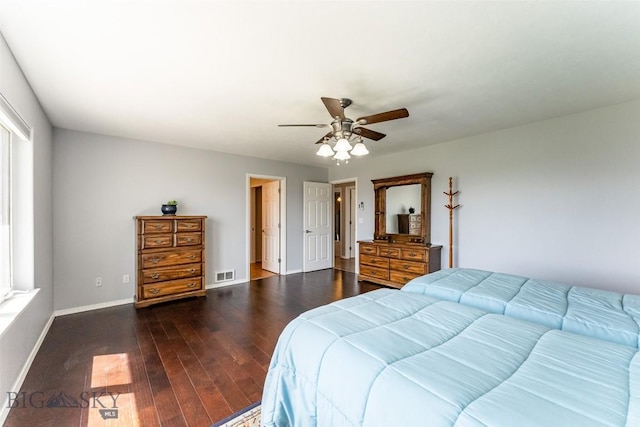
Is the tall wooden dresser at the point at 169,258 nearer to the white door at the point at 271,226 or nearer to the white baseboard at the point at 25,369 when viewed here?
the white baseboard at the point at 25,369

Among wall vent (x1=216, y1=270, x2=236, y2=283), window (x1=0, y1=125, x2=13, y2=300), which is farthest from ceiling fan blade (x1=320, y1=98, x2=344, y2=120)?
wall vent (x1=216, y1=270, x2=236, y2=283)

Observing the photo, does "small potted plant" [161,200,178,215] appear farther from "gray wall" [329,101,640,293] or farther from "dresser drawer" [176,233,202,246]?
"gray wall" [329,101,640,293]

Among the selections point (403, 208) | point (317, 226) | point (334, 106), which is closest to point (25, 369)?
point (334, 106)

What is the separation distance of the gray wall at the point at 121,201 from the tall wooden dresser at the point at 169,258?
439 millimetres

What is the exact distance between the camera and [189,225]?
403 cm

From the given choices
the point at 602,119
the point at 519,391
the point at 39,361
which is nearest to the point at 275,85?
the point at 519,391

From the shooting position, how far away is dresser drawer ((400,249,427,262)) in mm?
4153

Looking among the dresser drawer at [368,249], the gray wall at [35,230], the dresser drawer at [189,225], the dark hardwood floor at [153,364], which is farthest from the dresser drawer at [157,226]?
the dresser drawer at [368,249]

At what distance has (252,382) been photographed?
2045 millimetres

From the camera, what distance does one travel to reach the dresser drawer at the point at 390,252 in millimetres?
4484

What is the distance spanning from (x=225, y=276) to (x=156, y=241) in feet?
4.66

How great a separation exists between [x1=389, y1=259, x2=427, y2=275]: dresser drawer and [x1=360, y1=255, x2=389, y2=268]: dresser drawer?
12 cm

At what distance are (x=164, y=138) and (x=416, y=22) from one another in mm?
3722

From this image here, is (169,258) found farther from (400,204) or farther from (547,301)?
(547,301)
